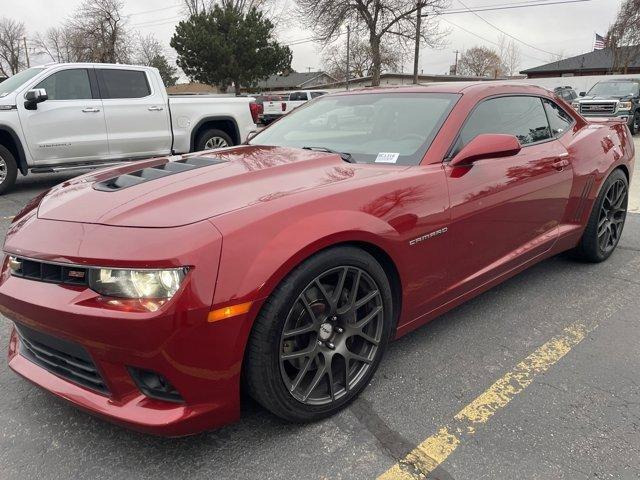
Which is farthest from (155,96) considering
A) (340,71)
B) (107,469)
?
(340,71)

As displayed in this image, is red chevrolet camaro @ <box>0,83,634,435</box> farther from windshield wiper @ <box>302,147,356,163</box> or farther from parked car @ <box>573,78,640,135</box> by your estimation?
parked car @ <box>573,78,640,135</box>

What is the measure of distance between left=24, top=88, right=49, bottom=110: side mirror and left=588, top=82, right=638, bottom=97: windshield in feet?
53.8

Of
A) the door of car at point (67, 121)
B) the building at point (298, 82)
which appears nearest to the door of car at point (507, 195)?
the door of car at point (67, 121)

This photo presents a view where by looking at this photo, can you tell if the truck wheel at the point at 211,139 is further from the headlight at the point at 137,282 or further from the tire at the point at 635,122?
the tire at the point at 635,122

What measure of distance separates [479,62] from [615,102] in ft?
227

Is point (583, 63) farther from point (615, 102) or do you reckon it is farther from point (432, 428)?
point (432, 428)

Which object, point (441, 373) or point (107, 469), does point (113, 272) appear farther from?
point (441, 373)

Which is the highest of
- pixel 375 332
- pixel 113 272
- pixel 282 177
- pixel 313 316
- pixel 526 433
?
pixel 282 177

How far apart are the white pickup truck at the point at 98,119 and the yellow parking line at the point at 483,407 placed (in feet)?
22.9

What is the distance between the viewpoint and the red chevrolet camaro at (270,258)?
1770mm

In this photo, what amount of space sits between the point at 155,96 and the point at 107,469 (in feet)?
24.7

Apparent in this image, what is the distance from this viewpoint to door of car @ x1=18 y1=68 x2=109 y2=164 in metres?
7.23

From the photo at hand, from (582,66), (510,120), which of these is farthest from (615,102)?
(582,66)

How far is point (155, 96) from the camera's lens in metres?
8.45
